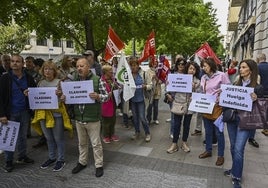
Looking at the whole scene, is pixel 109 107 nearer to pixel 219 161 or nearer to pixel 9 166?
Result: pixel 9 166

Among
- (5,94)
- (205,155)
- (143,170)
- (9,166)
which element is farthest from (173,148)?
(5,94)

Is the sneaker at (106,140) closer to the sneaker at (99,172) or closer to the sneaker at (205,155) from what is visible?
the sneaker at (99,172)

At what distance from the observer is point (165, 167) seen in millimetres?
5023

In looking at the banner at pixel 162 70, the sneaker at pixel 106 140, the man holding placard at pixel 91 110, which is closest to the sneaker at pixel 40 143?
the sneaker at pixel 106 140

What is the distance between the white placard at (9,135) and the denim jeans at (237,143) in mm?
3437

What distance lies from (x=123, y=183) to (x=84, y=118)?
3.87 feet

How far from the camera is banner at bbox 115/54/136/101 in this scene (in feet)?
18.8

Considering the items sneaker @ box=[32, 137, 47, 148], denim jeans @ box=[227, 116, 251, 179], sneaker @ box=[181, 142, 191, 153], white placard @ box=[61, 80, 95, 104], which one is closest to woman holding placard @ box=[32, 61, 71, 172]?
white placard @ box=[61, 80, 95, 104]

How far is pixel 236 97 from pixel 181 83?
1.48m

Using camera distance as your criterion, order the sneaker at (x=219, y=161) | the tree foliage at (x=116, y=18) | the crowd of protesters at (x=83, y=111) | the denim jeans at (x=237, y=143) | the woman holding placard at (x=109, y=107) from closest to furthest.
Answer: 1. the denim jeans at (x=237, y=143)
2. the crowd of protesters at (x=83, y=111)
3. the sneaker at (x=219, y=161)
4. the woman holding placard at (x=109, y=107)
5. the tree foliage at (x=116, y=18)

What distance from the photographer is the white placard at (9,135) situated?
4668 millimetres

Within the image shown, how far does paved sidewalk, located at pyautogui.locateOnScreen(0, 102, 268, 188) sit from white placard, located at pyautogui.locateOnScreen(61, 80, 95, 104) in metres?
1.25

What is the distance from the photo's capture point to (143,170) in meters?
4.88

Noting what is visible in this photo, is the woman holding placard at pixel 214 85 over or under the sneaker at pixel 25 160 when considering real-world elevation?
over
